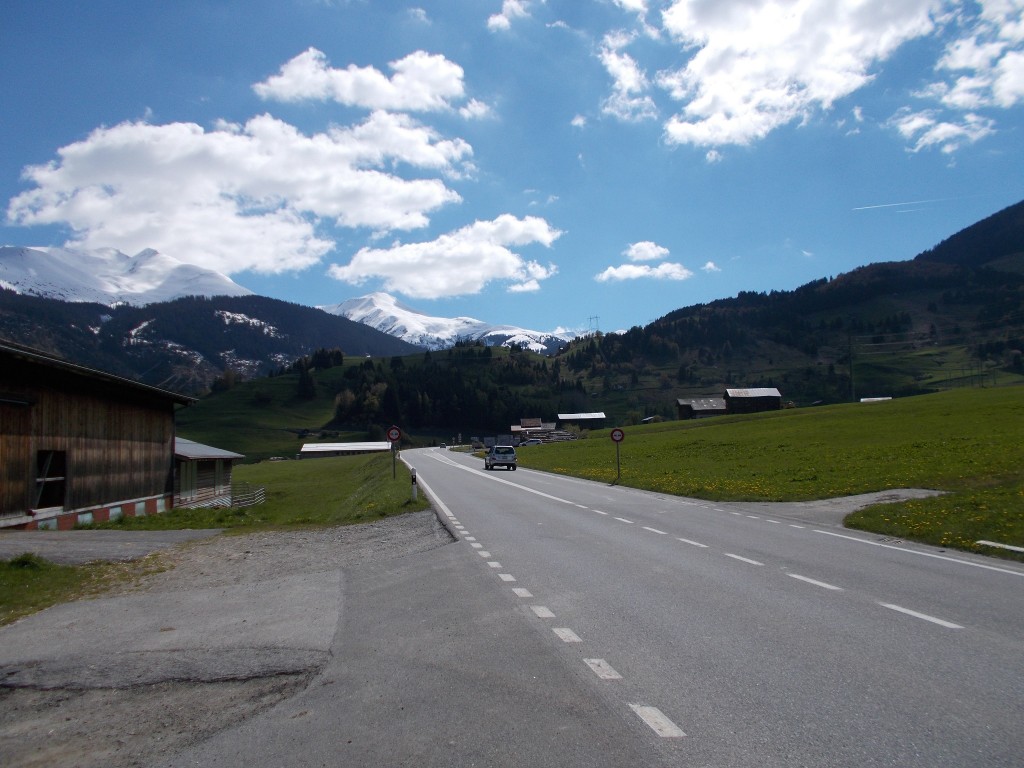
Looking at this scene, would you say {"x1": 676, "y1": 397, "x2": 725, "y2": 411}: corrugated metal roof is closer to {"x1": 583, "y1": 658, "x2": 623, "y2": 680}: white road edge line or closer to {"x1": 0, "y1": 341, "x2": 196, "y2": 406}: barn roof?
{"x1": 0, "y1": 341, "x2": 196, "y2": 406}: barn roof

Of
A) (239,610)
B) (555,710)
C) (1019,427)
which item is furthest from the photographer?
(1019,427)

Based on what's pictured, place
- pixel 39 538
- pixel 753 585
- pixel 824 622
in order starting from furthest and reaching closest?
1. pixel 39 538
2. pixel 753 585
3. pixel 824 622

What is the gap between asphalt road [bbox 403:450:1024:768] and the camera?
4805 millimetres

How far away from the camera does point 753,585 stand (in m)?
10.2

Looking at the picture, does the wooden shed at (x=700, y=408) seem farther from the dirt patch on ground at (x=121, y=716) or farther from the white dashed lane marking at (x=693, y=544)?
the dirt patch on ground at (x=121, y=716)

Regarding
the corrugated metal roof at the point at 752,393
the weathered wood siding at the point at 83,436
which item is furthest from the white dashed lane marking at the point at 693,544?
the corrugated metal roof at the point at 752,393

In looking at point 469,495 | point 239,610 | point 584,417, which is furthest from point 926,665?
point 584,417

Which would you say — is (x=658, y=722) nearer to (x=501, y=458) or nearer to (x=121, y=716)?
(x=121, y=716)

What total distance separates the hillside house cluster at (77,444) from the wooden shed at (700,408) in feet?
427

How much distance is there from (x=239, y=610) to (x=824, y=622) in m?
6.72

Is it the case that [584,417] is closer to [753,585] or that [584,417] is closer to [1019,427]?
[1019,427]

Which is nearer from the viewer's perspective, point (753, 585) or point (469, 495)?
point (753, 585)

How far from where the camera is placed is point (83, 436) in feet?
75.7

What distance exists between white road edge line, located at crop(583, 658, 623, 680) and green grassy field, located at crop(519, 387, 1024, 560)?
947 centimetres
